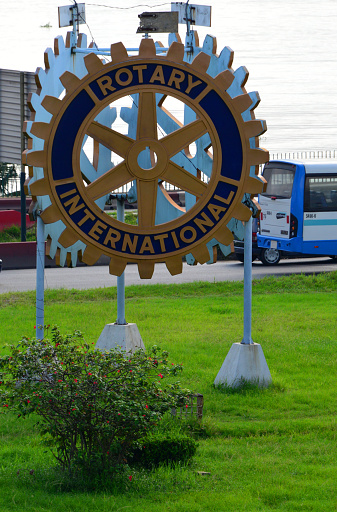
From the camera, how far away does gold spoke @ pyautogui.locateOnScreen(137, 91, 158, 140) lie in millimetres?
7574

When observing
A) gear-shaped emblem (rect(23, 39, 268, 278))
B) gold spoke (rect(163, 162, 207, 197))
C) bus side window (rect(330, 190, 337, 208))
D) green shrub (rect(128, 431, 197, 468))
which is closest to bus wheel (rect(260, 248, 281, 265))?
bus side window (rect(330, 190, 337, 208))

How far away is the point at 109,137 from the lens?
766cm

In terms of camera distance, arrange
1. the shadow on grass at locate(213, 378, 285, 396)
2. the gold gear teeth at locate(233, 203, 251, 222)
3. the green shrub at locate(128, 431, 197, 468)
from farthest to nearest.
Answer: the shadow on grass at locate(213, 378, 285, 396)
the gold gear teeth at locate(233, 203, 251, 222)
the green shrub at locate(128, 431, 197, 468)

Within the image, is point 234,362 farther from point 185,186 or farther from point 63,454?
point 63,454

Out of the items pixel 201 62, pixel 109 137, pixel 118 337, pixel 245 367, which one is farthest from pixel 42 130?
pixel 245 367

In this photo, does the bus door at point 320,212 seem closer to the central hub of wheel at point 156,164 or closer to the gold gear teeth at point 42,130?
the central hub of wheel at point 156,164

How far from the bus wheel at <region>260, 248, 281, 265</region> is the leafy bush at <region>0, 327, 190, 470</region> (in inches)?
668

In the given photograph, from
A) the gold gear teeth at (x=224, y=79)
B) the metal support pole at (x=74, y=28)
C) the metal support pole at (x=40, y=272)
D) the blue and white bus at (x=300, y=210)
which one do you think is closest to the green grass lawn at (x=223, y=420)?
the metal support pole at (x=40, y=272)

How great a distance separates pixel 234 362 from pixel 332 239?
560 inches

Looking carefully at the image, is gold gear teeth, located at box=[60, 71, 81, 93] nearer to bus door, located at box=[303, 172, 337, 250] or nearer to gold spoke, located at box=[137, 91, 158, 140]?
gold spoke, located at box=[137, 91, 158, 140]

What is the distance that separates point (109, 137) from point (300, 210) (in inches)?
616

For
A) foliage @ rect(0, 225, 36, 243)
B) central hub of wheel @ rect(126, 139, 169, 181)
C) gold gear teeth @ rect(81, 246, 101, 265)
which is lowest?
gold gear teeth @ rect(81, 246, 101, 265)

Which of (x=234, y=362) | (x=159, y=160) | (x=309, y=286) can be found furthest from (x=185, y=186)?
(x=309, y=286)

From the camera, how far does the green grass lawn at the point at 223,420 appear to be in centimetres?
614
